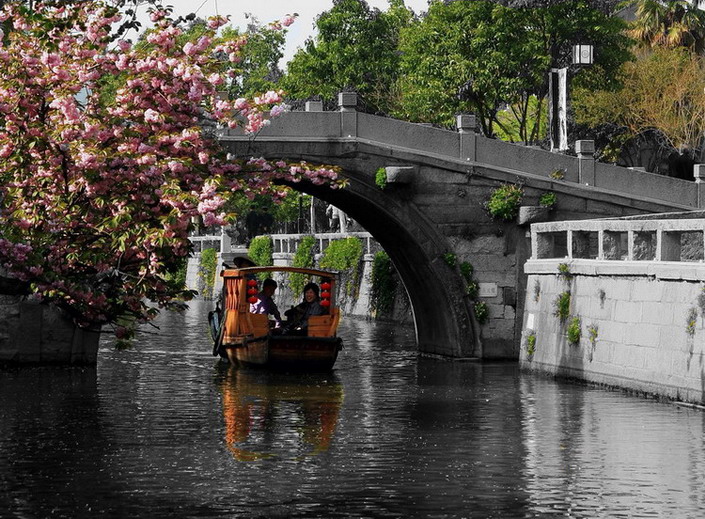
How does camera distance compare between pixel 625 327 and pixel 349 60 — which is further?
pixel 349 60

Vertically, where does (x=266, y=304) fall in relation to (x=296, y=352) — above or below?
above

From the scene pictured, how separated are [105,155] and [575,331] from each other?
369 inches

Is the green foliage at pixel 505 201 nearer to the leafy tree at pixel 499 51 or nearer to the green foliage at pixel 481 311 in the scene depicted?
the green foliage at pixel 481 311

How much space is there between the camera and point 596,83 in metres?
50.8

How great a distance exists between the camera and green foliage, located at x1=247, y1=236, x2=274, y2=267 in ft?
212

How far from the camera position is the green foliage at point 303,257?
184 feet

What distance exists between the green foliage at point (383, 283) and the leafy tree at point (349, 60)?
1295 cm

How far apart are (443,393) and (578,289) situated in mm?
3456

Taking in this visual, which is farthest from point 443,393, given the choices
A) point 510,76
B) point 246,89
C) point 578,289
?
point 246,89

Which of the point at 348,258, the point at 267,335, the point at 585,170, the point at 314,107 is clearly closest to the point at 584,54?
the point at 585,170

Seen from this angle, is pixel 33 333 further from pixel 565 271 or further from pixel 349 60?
pixel 349 60

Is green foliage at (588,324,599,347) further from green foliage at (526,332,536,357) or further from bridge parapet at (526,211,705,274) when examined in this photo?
green foliage at (526,332,536,357)

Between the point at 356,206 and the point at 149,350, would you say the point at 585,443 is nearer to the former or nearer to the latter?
the point at 356,206

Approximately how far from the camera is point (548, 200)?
3081 cm
